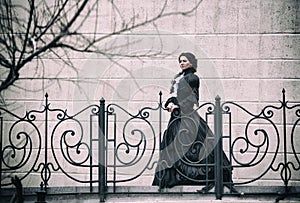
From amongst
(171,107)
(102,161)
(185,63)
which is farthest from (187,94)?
(102,161)

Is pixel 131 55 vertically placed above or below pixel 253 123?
above

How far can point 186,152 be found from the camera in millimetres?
8531


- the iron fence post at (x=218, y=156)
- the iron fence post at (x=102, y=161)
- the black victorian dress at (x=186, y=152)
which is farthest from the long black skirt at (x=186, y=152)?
the iron fence post at (x=102, y=161)

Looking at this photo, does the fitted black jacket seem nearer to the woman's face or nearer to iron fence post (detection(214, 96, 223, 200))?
the woman's face

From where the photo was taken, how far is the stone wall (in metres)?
10.6

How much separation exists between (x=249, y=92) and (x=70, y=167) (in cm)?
335

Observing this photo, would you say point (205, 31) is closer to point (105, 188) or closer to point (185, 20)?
point (185, 20)

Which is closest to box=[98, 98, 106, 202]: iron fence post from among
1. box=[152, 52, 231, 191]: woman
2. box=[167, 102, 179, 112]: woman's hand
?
box=[152, 52, 231, 191]: woman

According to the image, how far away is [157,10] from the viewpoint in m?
10.8

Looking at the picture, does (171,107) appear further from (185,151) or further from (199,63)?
(199,63)

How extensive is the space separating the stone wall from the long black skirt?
82.0 inches

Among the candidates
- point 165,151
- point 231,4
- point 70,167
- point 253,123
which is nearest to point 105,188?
point 165,151

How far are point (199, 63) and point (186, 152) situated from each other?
2617mm

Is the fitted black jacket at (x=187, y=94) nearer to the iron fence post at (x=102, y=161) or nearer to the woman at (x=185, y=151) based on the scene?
the woman at (x=185, y=151)
